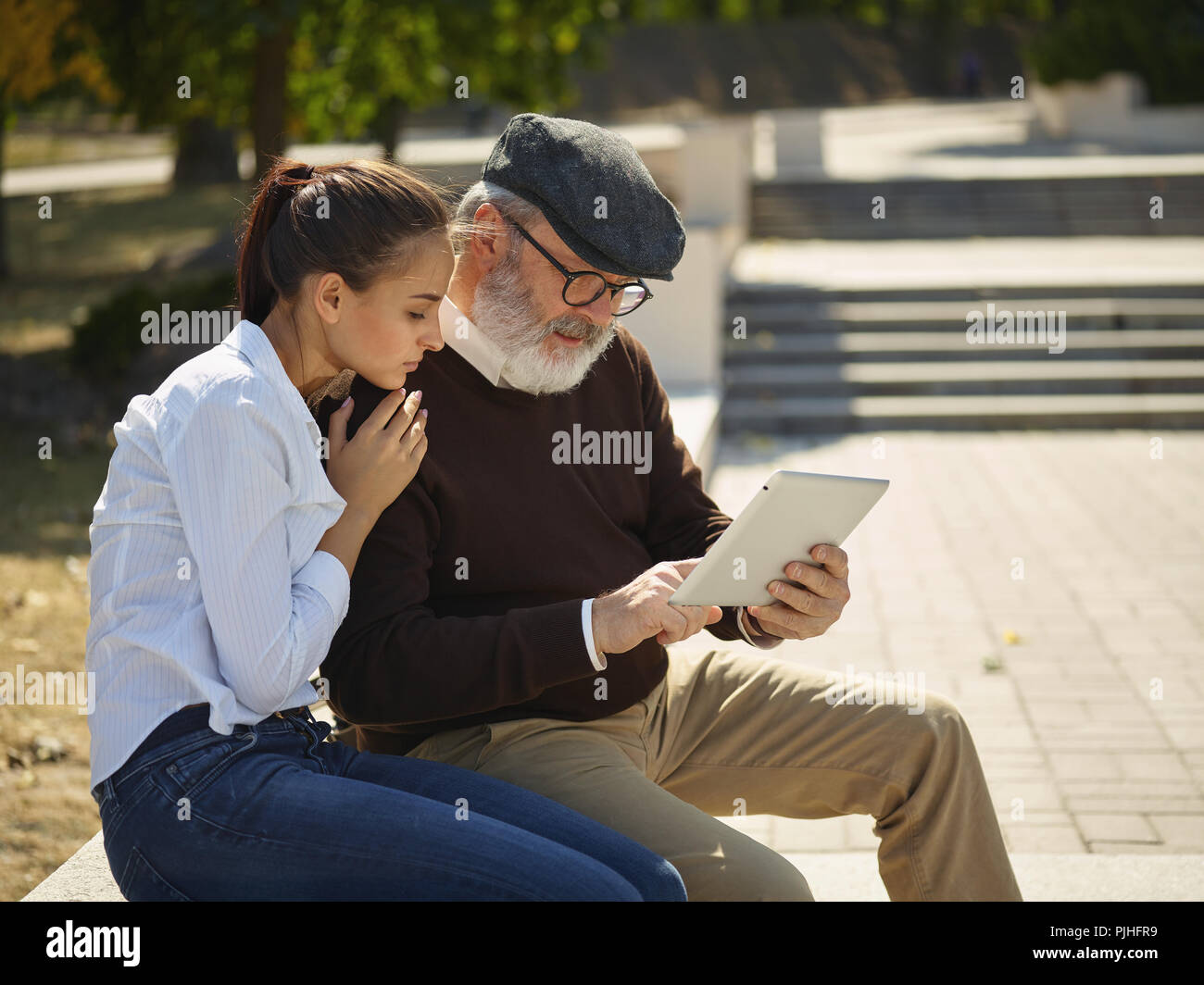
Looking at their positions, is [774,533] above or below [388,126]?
below

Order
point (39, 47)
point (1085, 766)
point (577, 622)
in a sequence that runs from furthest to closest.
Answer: point (39, 47) < point (1085, 766) < point (577, 622)

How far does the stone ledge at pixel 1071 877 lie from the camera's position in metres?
3.45

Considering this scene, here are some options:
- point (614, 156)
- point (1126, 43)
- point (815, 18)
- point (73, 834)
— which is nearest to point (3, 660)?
point (73, 834)

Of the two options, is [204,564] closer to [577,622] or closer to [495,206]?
[577,622]

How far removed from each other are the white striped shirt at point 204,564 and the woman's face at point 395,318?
0.21 m

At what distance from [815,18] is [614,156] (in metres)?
49.5

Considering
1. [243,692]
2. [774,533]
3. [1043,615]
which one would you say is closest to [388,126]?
[1043,615]

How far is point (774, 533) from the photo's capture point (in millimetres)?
2445

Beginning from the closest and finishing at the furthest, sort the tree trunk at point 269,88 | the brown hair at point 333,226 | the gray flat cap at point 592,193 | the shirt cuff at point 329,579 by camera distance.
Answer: the shirt cuff at point 329,579 → the brown hair at point 333,226 → the gray flat cap at point 592,193 → the tree trunk at point 269,88

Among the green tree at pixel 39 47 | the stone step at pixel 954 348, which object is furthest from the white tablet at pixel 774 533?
the green tree at pixel 39 47

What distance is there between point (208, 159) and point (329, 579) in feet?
73.2

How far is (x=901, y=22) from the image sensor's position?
48500 millimetres

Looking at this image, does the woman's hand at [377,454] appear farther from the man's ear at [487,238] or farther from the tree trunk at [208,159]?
the tree trunk at [208,159]
